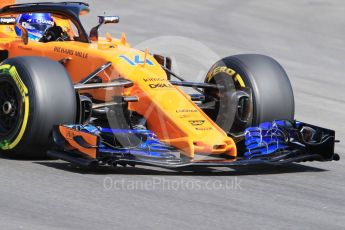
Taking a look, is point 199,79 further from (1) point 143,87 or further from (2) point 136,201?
(2) point 136,201

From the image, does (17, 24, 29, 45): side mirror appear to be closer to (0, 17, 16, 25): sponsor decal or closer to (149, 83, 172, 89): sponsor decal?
(0, 17, 16, 25): sponsor decal

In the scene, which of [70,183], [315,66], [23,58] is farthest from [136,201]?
[315,66]

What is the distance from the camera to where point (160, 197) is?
8164 millimetres

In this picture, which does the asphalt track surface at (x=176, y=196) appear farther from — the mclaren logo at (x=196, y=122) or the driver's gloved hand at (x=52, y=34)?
the driver's gloved hand at (x=52, y=34)

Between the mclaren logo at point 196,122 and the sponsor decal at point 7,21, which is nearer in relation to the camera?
the mclaren logo at point 196,122

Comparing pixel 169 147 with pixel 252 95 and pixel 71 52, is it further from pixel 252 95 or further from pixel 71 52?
pixel 71 52

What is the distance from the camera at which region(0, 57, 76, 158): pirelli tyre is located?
30.6 feet

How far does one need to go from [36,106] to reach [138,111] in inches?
46.0

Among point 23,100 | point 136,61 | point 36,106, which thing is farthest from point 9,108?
point 136,61

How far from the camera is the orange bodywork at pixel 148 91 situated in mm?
9398

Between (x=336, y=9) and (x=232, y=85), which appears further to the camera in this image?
(x=336, y=9)

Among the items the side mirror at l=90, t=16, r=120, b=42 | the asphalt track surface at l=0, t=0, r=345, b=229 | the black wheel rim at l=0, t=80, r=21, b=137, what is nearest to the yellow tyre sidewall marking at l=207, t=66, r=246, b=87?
the asphalt track surface at l=0, t=0, r=345, b=229

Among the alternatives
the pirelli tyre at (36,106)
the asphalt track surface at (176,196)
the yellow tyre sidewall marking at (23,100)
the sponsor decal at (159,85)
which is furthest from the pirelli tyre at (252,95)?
the yellow tyre sidewall marking at (23,100)

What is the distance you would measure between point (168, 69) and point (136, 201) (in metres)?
3.36
